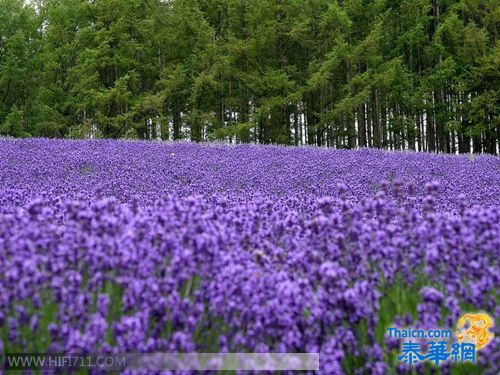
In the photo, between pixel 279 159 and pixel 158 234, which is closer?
pixel 158 234

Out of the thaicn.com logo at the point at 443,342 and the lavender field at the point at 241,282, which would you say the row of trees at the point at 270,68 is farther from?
the thaicn.com logo at the point at 443,342

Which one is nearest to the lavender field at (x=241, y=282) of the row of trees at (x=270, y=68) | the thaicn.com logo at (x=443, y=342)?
the thaicn.com logo at (x=443, y=342)

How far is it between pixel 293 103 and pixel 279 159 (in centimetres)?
1705

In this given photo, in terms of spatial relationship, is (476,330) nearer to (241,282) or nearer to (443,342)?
(443,342)

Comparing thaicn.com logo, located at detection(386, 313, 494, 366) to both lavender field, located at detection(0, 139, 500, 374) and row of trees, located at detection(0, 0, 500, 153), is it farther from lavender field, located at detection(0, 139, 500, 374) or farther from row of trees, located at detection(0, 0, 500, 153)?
row of trees, located at detection(0, 0, 500, 153)

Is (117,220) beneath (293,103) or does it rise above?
beneath

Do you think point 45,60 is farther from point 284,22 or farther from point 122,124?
point 284,22

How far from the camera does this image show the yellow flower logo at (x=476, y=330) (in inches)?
110

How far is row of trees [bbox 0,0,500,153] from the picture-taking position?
2541 cm

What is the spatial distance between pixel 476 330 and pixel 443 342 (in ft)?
0.59

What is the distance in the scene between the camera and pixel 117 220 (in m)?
3.00

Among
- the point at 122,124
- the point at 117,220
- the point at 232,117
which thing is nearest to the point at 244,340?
the point at 117,220

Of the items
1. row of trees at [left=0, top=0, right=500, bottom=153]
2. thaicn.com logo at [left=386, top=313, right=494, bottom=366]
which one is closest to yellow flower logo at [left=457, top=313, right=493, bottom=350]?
thaicn.com logo at [left=386, top=313, right=494, bottom=366]

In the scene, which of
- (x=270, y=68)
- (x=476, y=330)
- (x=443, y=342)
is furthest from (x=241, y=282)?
(x=270, y=68)
